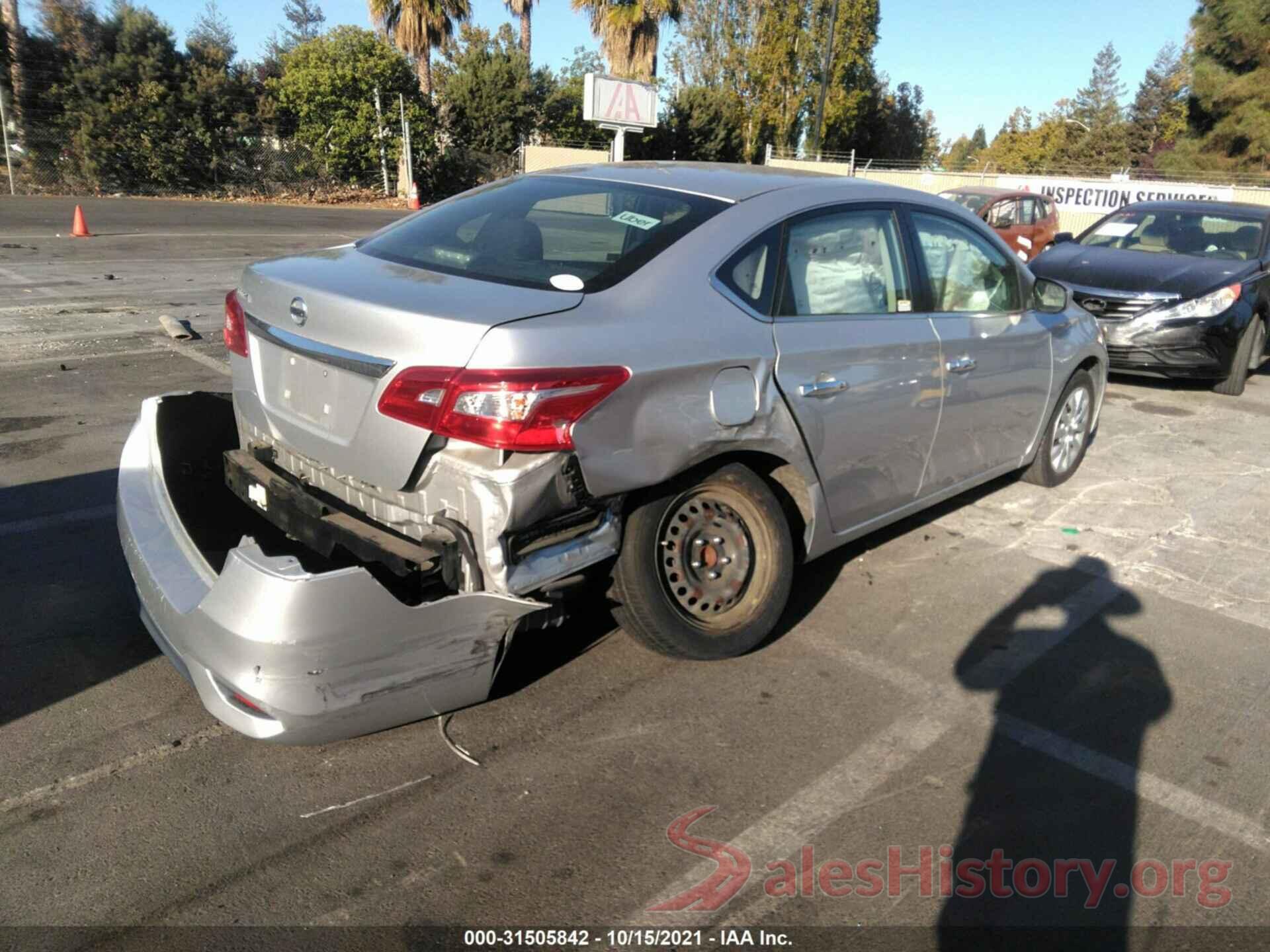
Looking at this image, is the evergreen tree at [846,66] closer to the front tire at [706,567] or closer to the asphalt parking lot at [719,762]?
the asphalt parking lot at [719,762]

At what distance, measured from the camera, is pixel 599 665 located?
382 cm

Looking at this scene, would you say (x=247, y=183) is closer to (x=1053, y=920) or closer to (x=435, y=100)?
(x=435, y=100)

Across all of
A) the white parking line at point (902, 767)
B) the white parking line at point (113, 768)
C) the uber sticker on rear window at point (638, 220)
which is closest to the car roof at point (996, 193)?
the white parking line at point (902, 767)

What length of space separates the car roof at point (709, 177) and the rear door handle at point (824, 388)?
0.75 metres

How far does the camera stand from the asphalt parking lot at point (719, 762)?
2684 mm

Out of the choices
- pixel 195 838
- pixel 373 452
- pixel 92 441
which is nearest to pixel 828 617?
pixel 373 452

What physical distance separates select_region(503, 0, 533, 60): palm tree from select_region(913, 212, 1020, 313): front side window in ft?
112

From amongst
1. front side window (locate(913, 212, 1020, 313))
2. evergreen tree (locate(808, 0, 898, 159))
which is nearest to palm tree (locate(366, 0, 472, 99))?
evergreen tree (locate(808, 0, 898, 159))

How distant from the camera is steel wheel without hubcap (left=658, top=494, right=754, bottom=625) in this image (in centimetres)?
360

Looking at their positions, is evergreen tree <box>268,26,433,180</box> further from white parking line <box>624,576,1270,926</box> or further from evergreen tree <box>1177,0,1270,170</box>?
evergreen tree <box>1177,0,1270,170</box>

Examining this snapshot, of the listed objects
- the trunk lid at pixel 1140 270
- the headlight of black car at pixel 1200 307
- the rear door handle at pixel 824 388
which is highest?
the rear door handle at pixel 824 388

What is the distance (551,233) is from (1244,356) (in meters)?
7.70

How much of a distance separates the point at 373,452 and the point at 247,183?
3111cm

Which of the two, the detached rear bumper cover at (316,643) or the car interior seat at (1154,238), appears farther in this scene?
the car interior seat at (1154,238)
